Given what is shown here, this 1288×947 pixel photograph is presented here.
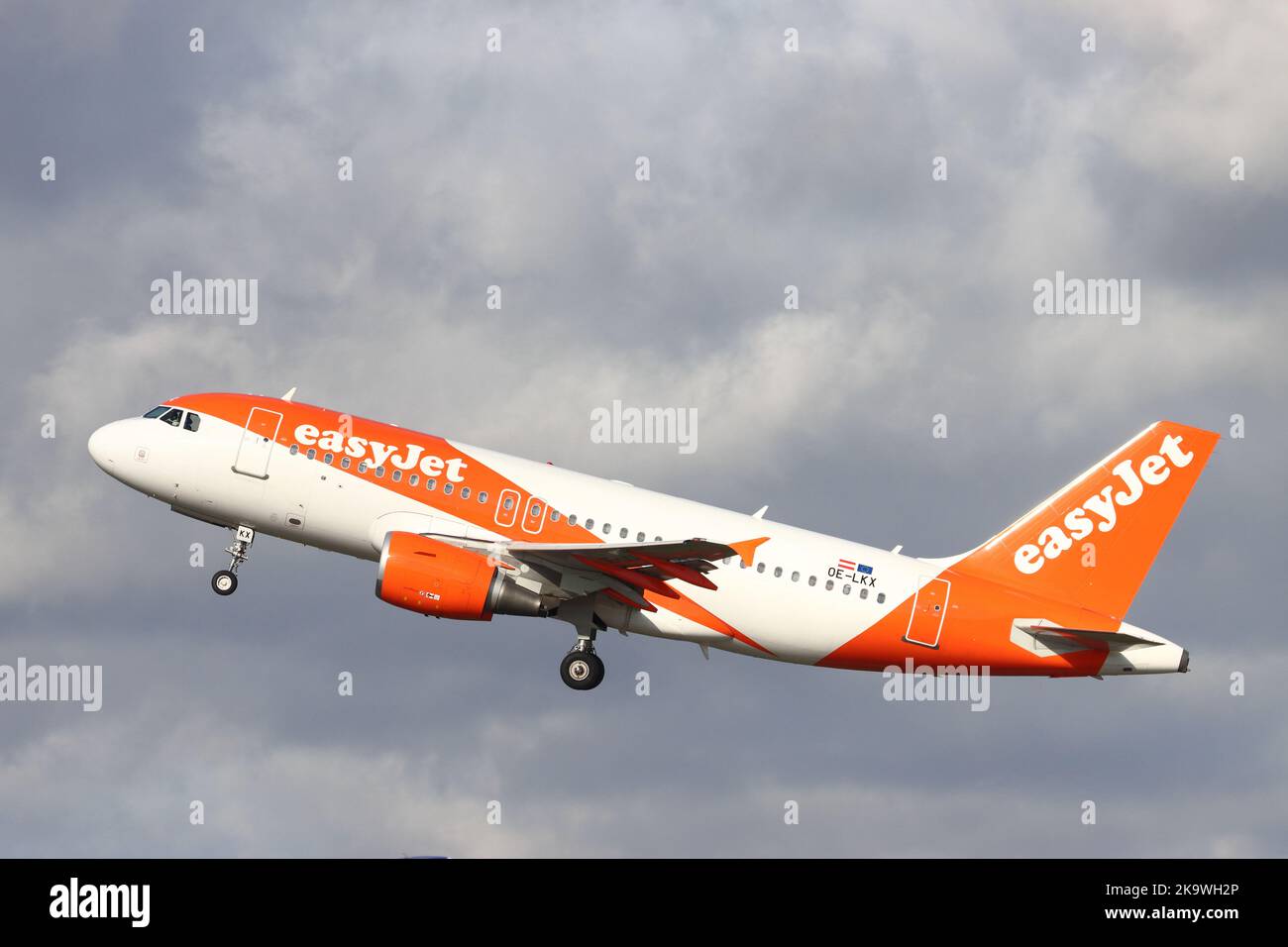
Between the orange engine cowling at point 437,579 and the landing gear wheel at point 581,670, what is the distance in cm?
345

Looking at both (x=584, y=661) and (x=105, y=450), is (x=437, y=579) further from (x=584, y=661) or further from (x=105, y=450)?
(x=105, y=450)

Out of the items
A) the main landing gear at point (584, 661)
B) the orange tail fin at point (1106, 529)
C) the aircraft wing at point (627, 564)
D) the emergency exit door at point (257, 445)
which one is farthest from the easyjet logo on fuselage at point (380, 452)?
the orange tail fin at point (1106, 529)

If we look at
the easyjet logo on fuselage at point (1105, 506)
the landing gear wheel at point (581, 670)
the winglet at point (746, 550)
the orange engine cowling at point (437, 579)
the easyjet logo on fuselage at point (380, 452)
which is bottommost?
the landing gear wheel at point (581, 670)

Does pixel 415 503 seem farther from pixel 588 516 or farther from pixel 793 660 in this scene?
pixel 793 660

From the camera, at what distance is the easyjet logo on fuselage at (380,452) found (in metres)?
47.0

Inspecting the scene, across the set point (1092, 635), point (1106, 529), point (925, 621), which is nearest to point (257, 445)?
point (925, 621)

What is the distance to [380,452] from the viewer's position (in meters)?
47.1

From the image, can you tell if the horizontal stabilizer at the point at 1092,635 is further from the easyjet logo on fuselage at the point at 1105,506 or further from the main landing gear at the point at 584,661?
the main landing gear at the point at 584,661

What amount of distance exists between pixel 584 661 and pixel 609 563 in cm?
411

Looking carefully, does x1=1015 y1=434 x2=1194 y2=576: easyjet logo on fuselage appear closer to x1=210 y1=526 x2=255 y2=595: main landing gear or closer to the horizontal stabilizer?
the horizontal stabilizer

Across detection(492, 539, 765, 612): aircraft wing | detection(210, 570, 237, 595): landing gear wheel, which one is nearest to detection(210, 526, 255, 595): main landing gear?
detection(210, 570, 237, 595): landing gear wheel

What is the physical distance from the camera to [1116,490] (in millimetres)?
50062

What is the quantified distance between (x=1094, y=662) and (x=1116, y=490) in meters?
5.60

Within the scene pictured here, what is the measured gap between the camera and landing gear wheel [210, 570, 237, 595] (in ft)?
159
